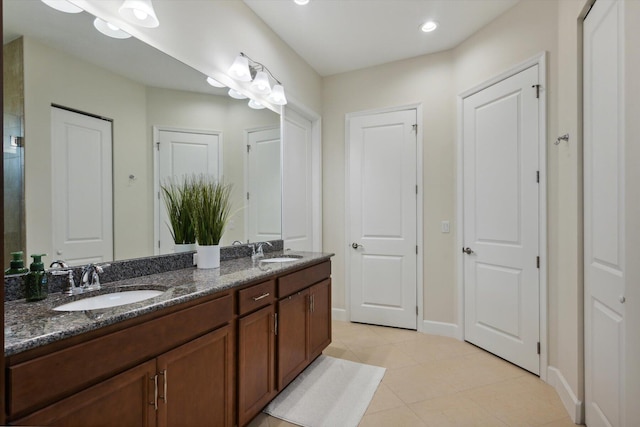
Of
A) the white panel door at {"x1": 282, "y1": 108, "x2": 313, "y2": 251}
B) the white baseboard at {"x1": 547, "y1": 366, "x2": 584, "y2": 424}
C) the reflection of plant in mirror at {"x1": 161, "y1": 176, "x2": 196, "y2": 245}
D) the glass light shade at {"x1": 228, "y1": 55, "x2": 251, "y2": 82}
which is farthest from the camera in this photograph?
the white panel door at {"x1": 282, "y1": 108, "x2": 313, "y2": 251}

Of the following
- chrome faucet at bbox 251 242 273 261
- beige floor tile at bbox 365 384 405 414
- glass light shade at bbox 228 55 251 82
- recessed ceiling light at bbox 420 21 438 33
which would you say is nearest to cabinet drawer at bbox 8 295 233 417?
chrome faucet at bbox 251 242 273 261

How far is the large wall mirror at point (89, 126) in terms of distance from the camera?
1.28 m

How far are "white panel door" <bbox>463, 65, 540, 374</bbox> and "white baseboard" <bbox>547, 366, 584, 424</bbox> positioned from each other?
0.44ft

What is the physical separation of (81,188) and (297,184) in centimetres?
211

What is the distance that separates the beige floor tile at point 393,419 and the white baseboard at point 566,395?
88 centimetres

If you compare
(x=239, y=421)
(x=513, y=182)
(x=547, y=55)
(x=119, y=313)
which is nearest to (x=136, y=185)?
(x=119, y=313)

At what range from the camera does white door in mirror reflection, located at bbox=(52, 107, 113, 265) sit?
1.40m

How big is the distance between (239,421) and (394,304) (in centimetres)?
219

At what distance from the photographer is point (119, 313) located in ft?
3.47

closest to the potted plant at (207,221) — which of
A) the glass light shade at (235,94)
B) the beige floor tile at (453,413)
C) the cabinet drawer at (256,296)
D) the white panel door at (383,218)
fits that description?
the cabinet drawer at (256,296)

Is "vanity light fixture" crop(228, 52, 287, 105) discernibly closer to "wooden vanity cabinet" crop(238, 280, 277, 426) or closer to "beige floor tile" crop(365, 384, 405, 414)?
"wooden vanity cabinet" crop(238, 280, 277, 426)

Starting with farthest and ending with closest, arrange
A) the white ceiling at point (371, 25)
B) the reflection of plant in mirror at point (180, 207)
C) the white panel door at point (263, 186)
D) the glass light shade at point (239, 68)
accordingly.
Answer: the white panel door at point (263, 186)
the white ceiling at point (371, 25)
the glass light shade at point (239, 68)
the reflection of plant in mirror at point (180, 207)

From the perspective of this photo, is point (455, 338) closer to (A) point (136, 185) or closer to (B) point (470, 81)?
(B) point (470, 81)

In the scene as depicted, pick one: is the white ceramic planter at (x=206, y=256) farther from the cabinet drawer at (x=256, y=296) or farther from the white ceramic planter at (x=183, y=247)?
the cabinet drawer at (x=256, y=296)
